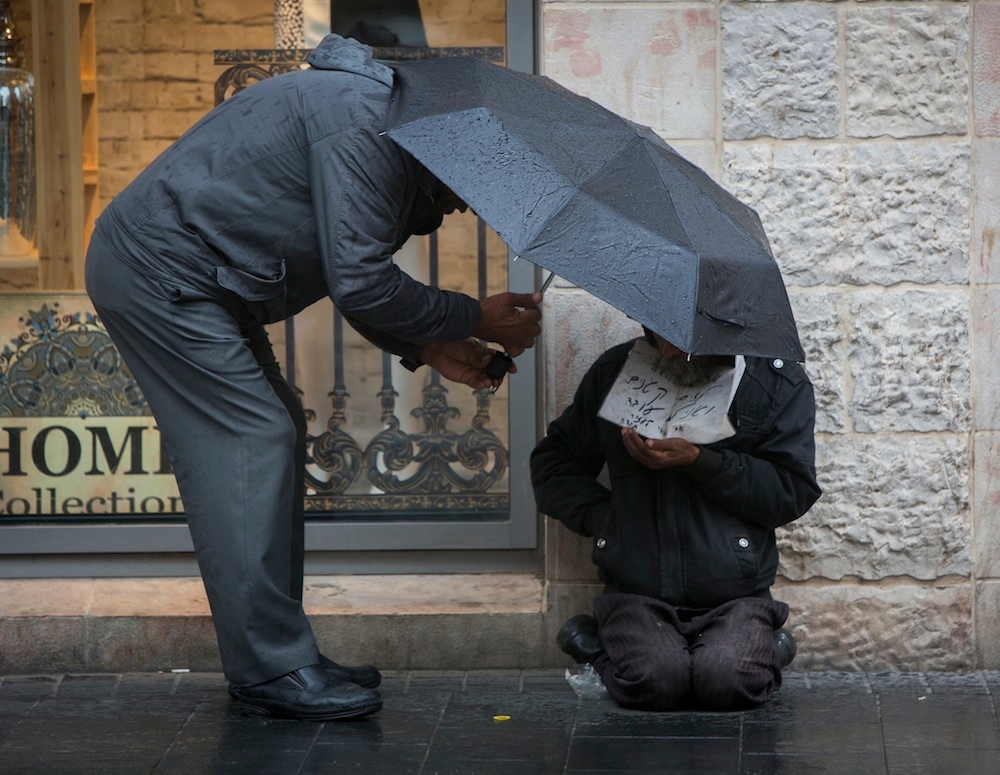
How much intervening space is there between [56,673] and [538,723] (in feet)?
5.33

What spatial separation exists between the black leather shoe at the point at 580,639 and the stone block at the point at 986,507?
1.22 meters

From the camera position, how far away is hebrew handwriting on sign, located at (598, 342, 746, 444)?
4430 mm

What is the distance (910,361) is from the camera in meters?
4.95

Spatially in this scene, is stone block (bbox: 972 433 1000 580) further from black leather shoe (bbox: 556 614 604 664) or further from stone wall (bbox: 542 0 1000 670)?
black leather shoe (bbox: 556 614 604 664)

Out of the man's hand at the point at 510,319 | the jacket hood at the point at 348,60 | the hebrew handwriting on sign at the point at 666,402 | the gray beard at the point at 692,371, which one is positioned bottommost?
the hebrew handwriting on sign at the point at 666,402

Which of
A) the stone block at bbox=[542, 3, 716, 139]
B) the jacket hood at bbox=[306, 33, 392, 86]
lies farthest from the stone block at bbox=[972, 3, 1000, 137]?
the jacket hood at bbox=[306, 33, 392, 86]

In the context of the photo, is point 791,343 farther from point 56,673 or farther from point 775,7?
point 56,673

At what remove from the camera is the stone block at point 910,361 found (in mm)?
4941

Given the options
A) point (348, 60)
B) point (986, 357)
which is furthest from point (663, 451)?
point (348, 60)

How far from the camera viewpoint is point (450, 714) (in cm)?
454

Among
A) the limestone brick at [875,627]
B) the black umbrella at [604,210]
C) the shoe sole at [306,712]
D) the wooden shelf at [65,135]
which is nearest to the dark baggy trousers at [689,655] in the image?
the limestone brick at [875,627]

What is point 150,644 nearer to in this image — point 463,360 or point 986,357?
point 463,360

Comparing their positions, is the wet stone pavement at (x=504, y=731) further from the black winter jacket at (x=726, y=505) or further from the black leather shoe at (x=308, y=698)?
the black winter jacket at (x=726, y=505)

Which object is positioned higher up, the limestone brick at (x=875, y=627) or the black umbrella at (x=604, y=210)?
the black umbrella at (x=604, y=210)
